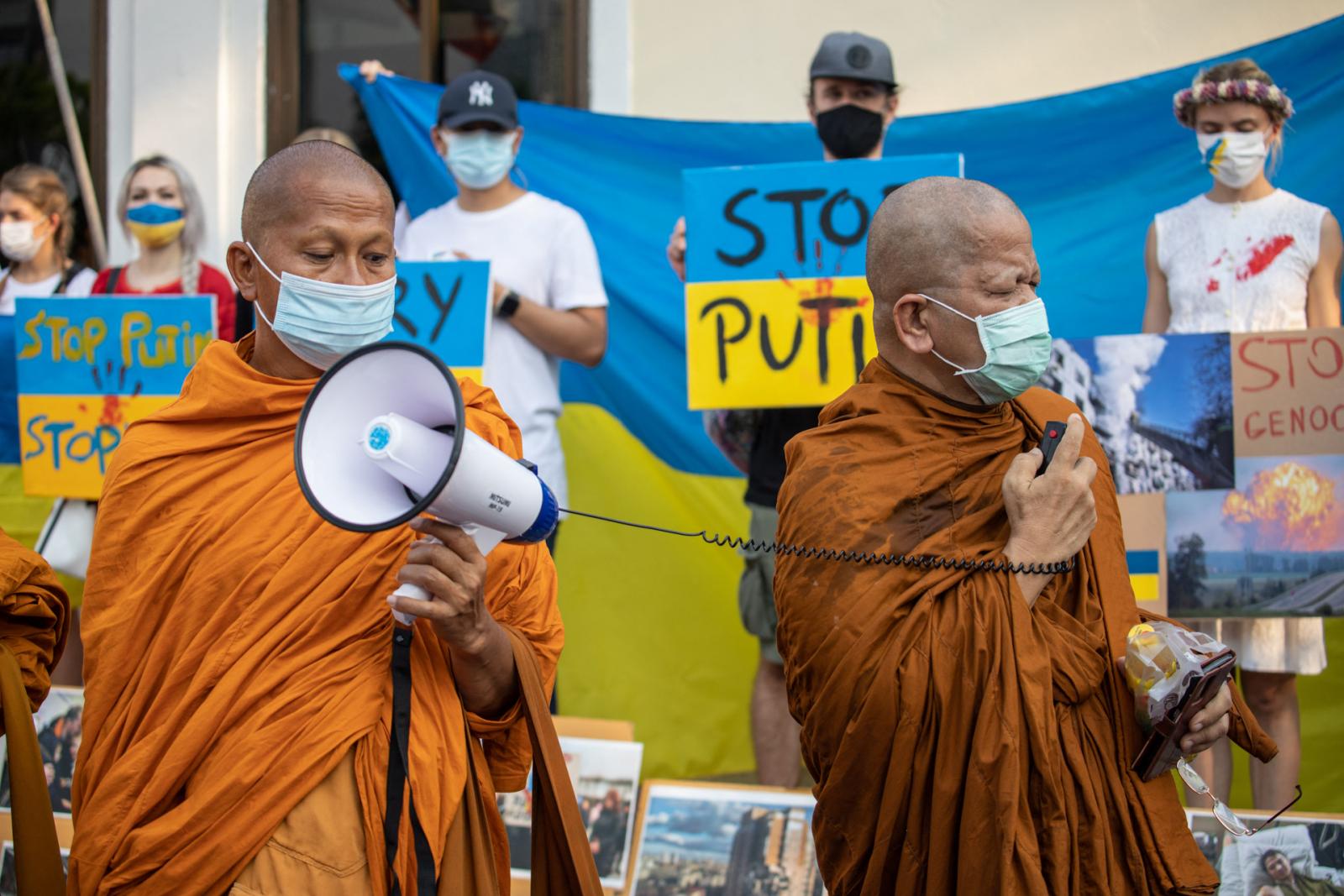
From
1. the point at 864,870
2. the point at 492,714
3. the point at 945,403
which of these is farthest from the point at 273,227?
the point at 864,870

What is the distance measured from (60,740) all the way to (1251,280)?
4.37 meters

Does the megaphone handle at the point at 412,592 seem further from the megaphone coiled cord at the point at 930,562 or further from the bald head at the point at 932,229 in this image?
the bald head at the point at 932,229

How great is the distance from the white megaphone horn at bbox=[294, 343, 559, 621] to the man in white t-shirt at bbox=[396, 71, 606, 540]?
8.09 feet

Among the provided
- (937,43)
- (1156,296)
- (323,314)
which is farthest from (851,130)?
(323,314)

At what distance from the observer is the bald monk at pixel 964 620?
248 cm

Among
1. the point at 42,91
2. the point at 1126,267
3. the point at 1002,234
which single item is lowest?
the point at 1002,234

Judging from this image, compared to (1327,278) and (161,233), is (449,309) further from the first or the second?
(1327,278)

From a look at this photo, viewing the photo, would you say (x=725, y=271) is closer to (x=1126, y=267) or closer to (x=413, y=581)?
(x=1126, y=267)

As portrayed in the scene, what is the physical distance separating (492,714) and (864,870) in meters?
0.76

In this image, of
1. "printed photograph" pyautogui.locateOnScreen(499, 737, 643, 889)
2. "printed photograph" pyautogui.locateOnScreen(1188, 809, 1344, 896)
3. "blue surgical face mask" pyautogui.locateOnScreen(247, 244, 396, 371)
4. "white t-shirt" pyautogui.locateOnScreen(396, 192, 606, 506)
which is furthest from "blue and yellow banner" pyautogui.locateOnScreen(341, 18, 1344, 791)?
"blue surgical face mask" pyautogui.locateOnScreen(247, 244, 396, 371)

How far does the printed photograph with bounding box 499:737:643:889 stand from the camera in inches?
172

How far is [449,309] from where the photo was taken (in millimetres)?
4676

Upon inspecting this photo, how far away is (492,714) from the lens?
2648 mm

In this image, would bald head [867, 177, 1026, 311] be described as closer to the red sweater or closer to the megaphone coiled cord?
the megaphone coiled cord
